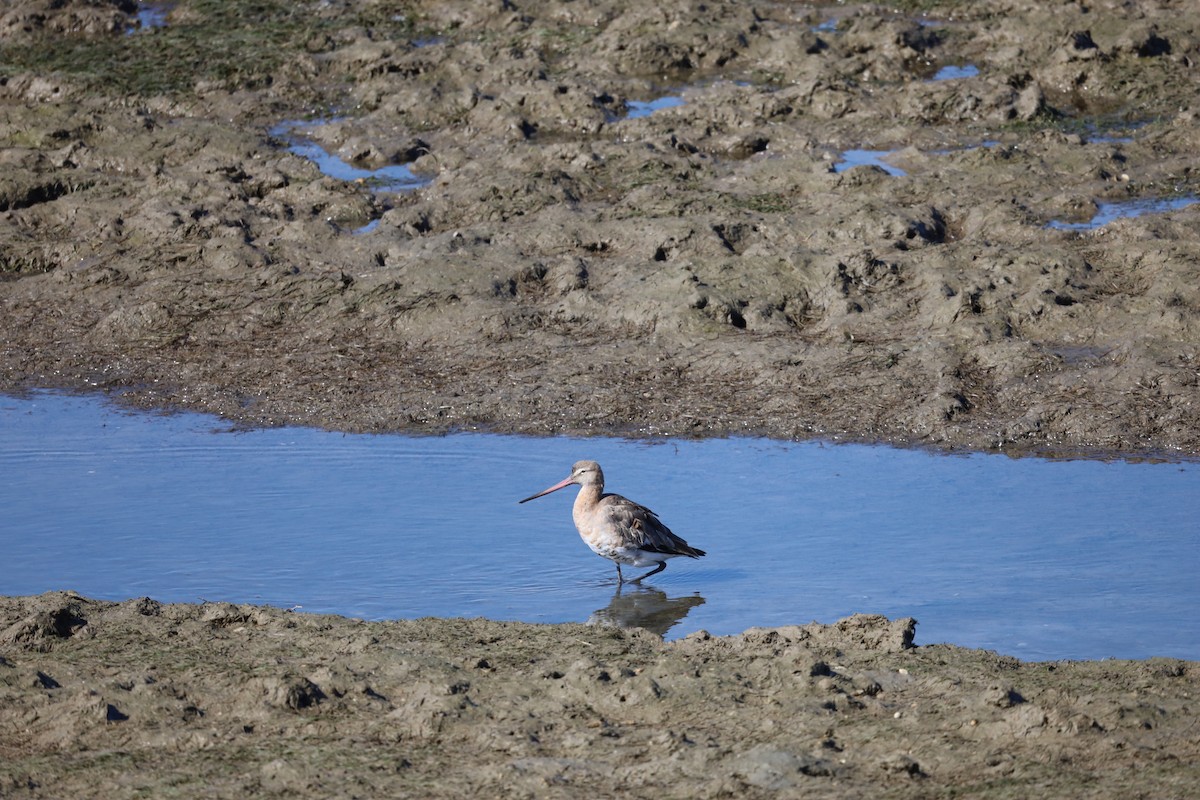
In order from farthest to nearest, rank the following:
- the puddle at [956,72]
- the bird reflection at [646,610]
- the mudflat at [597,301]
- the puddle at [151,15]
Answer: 1. the puddle at [151,15]
2. the puddle at [956,72]
3. the bird reflection at [646,610]
4. the mudflat at [597,301]

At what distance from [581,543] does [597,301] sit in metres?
3.44

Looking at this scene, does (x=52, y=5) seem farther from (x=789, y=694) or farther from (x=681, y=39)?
(x=789, y=694)

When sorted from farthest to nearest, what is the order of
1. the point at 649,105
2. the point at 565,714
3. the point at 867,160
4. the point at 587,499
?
1. the point at 649,105
2. the point at 867,160
3. the point at 587,499
4. the point at 565,714

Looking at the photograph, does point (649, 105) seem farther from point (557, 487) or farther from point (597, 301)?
point (557, 487)

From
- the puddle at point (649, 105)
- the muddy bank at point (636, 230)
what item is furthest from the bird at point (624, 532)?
the puddle at point (649, 105)

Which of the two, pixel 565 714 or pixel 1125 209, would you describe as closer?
pixel 565 714

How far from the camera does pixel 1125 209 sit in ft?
49.4

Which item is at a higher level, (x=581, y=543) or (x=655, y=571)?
(x=581, y=543)

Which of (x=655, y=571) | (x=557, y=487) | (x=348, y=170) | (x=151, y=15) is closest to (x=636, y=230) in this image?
(x=348, y=170)

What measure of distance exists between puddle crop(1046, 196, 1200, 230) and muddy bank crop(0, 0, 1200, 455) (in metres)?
0.15

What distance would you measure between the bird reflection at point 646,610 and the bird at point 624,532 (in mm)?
219

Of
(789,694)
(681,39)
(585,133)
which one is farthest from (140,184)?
(789,694)

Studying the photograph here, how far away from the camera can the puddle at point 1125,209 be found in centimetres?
1455

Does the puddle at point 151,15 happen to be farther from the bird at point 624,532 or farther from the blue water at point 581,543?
the bird at point 624,532
